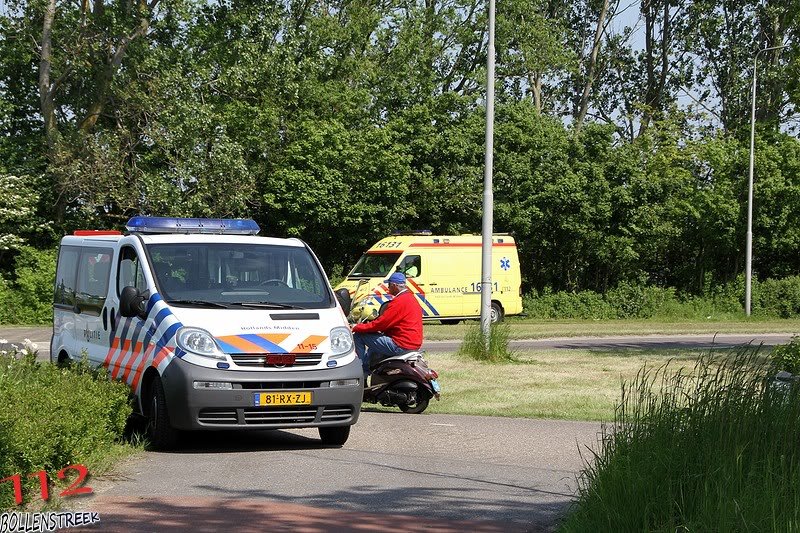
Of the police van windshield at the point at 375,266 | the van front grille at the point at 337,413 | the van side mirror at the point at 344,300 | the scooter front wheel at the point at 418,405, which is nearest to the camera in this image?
the van front grille at the point at 337,413

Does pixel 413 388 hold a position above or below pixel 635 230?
below

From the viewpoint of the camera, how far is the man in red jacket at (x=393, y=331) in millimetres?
13781

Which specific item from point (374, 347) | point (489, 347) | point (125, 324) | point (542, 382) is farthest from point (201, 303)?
point (489, 347)

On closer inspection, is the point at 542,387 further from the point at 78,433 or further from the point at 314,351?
the point at 78,433

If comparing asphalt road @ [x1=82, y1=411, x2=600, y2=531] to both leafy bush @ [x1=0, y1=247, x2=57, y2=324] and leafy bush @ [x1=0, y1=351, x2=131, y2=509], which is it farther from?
leafy bush @ [x1=0, y1=247, x2=57, y2=324]

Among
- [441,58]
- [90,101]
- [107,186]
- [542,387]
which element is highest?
[441,58]

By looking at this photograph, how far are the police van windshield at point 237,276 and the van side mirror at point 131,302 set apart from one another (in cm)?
23

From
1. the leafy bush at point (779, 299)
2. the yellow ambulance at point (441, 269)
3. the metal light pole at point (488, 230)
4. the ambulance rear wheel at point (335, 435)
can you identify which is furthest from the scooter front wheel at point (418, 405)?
the leafy bush at point (779, 299)

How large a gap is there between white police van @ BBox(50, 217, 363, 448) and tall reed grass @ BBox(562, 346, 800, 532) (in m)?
3.91

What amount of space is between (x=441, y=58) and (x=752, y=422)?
43.2m

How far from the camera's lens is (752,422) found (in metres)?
6.84

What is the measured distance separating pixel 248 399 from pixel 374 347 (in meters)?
3.35

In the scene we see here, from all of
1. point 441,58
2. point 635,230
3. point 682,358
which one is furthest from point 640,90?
point 682,358

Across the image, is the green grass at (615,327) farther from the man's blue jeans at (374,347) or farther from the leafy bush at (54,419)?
the leafy bush at (54,419)
